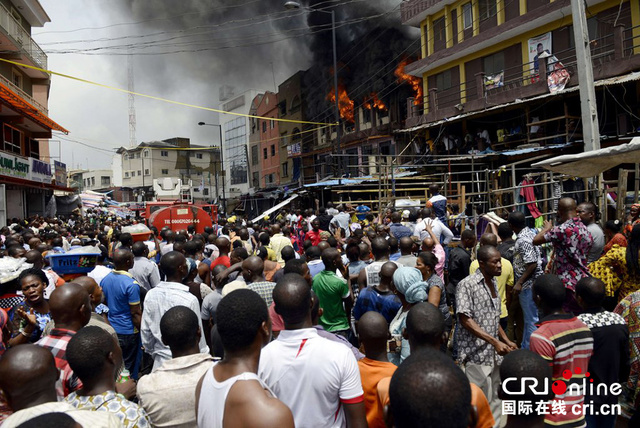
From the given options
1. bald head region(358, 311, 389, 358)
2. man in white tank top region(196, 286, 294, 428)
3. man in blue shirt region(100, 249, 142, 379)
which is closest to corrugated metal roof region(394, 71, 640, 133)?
bald head region(358, 311, 389, 358)

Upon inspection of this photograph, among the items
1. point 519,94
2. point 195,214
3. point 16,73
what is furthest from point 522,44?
point 16,73

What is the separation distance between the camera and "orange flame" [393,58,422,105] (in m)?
26.3

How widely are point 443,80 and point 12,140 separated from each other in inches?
910

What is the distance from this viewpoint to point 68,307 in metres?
3.11

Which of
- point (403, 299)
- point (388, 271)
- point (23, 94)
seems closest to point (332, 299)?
point (388, 271)

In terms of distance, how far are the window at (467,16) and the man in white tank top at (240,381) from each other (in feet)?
76.6

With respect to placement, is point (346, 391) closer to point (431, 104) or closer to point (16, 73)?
point (431, 104)

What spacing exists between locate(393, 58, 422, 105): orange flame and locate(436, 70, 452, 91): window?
1.65 meters

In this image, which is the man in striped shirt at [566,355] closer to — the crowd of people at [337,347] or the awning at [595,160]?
the crowd of people at [337,347]

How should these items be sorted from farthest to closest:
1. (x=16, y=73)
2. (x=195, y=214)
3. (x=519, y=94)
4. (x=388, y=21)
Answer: (x=388, y=21) < (x=16, y=73) < (x=519, y=94) < (x=195, y=214)

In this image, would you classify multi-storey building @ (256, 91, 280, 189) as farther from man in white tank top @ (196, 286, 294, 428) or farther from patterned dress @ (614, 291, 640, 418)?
man in white tank top @ (196, 286, 294, 428)

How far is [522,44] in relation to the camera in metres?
19.2

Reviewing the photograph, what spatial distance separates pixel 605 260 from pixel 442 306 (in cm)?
227

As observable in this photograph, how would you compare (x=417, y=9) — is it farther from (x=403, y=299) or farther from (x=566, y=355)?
(x=566, y=355)
